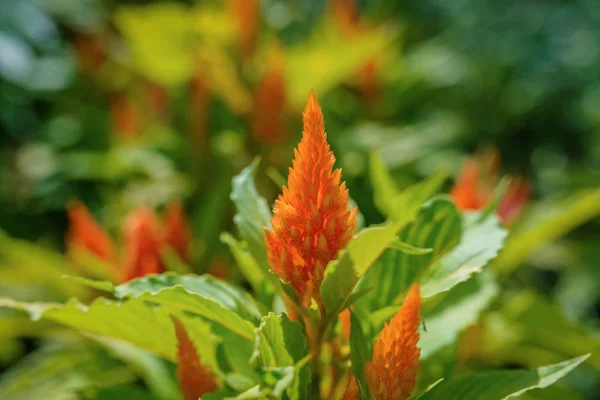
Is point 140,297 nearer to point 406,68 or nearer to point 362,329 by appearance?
point 362,329

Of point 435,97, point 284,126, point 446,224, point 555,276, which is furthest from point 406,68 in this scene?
point 446,224

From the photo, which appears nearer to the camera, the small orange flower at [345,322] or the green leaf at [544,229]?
the small orange flower at [345,322]

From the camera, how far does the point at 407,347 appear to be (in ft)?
2.06

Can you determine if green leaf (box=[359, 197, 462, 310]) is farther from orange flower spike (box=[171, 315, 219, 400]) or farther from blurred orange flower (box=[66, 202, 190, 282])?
blurred orange flower (box=[66, 202, 190, 282])

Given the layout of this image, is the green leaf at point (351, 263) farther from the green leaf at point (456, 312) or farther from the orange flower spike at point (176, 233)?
the orange flower spike at point (176, 233)

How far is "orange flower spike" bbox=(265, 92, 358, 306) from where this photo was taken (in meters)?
0.60

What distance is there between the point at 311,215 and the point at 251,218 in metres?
0.16

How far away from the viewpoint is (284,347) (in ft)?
2.18

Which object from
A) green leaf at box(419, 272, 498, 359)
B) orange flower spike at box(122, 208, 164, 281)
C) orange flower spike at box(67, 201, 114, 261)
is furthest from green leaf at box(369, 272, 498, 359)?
orange flower spike at box(67, 201, 114, 261)

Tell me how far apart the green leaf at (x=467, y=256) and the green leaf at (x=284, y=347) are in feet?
0.51

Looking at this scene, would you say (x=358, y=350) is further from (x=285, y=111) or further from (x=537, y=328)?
(x=285, y=111)

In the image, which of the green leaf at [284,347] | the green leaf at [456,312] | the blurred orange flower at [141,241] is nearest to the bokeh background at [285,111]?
the blurred orange flower at [141,241]

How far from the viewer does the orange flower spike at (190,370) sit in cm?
71

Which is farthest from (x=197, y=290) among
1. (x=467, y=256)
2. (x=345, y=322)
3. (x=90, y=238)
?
(x=90, y=238)
